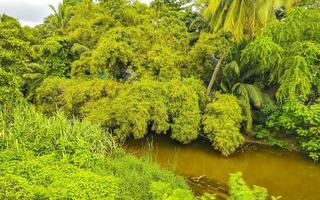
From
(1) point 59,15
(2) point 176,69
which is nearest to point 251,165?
(2) point 176,69

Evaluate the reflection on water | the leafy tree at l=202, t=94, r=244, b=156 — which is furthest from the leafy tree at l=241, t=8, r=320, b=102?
the reflection on water

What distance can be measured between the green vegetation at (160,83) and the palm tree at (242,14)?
3 centimetres

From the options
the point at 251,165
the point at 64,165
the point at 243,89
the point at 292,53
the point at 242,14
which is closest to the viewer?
the point at 64,165

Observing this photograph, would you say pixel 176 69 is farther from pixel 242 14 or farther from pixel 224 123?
pixel 242 14

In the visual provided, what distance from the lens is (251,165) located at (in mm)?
10188

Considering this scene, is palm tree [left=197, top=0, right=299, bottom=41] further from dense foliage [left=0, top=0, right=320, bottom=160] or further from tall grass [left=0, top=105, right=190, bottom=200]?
tall grass [left=0, top=105, right=190, bottom=200]

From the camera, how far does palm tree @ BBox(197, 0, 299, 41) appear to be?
11.8 meters

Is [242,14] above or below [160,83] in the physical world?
above

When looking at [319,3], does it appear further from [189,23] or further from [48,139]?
[48,139]

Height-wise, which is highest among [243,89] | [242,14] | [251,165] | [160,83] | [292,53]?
[242,14]

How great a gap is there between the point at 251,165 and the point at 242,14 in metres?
4.90

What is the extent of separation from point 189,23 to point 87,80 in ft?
23.1

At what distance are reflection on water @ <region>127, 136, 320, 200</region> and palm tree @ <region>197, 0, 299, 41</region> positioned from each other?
3.87 meters

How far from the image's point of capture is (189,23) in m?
16.9
